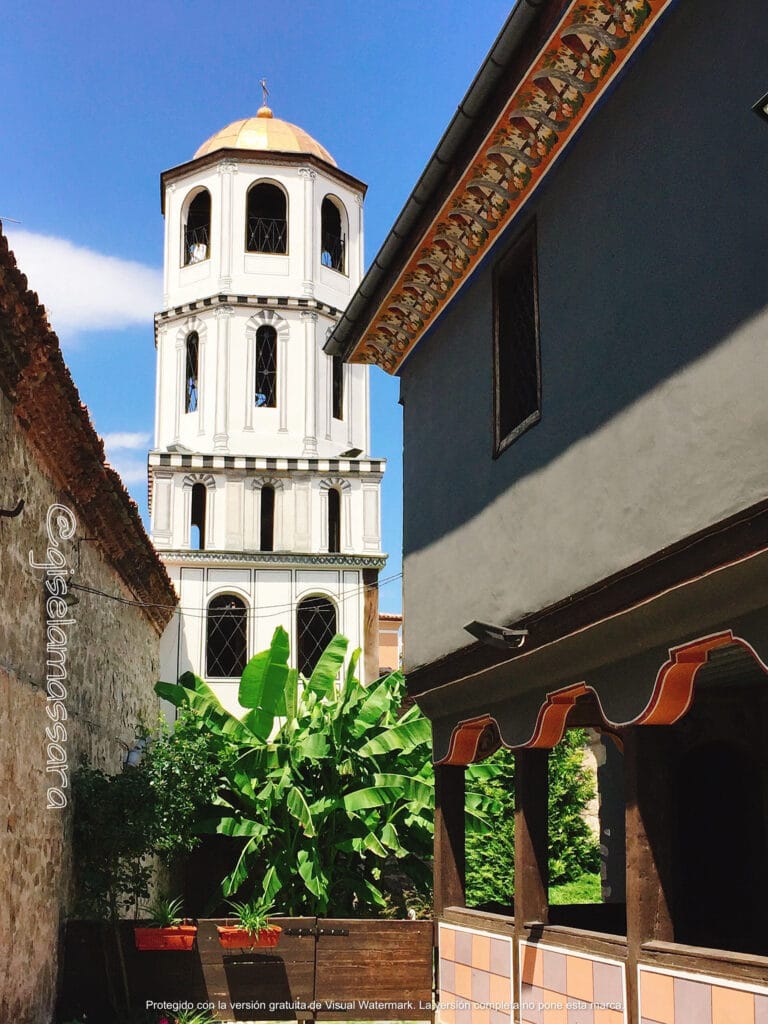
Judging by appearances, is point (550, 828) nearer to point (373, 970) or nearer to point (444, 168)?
point (373, 970)

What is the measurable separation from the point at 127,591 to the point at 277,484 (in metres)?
10.6

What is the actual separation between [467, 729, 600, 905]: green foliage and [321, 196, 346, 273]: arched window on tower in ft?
43.1

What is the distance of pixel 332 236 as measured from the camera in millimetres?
30766

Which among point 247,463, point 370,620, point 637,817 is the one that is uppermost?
point 247,463

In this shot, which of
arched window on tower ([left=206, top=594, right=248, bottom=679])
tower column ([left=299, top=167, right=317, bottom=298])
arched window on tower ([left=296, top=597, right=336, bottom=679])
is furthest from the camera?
tower column ([left=299, top=167, right=317, bottom=298])

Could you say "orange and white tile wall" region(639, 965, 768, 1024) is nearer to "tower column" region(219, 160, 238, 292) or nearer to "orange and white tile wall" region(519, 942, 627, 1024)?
"orange and white tile wall" region(519, 942, 627, 1024)

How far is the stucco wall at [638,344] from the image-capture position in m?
6.36

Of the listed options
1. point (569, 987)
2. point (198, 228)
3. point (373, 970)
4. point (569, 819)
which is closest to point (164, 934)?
point (373, 970)

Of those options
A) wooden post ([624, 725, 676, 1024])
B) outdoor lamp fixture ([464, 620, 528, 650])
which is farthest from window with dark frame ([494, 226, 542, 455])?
wooden post ([624, 725, 676, 1024])

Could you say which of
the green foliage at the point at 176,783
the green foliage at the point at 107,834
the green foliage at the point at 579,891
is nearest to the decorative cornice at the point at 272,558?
the green foliage at the point at 579,891

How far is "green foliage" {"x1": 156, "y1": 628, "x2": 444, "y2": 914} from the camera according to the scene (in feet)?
58.4

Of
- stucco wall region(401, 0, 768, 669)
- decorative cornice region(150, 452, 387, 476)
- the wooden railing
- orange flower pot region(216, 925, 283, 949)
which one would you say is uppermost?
decorative cornice region(150, 452, 387, 476)

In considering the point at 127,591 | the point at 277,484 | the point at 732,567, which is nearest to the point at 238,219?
the point at 277,484

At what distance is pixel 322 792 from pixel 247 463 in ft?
34.8
